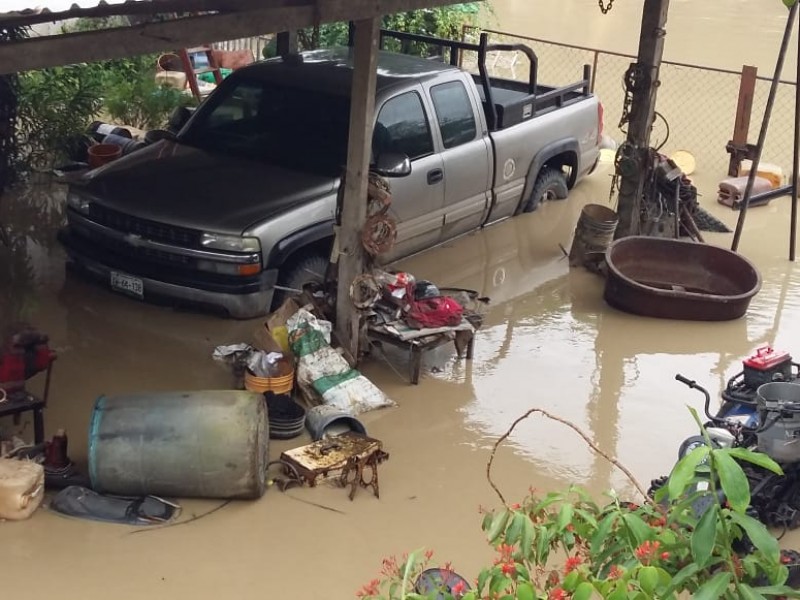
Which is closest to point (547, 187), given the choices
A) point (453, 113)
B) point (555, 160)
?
point (555, 160)

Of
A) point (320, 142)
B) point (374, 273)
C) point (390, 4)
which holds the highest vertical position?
point (390, 4)

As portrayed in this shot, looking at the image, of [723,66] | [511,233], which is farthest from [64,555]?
[723,66]

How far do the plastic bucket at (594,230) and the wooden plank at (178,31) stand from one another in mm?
3860

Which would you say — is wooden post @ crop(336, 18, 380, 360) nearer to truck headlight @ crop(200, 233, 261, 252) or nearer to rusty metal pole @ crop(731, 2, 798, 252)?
truck headlight @ crop(200, 233, 261, 252)

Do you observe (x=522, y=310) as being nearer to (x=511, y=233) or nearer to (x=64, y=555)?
(x=511, y=233)

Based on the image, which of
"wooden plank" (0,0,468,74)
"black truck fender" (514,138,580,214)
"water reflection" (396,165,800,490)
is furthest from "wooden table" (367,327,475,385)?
"black truck fender" (514,138,580,214)

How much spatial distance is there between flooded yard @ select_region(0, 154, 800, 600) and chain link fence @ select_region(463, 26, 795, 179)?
4.10 m

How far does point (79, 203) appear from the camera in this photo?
8.32 m

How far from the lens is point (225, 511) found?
19.9 ft

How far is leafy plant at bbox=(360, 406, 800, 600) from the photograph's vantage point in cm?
219

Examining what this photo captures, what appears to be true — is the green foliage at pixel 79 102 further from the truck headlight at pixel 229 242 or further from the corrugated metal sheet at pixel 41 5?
the corrugated metal sheet at pixel 41 5

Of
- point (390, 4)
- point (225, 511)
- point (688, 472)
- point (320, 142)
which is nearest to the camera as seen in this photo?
point (688, 472)

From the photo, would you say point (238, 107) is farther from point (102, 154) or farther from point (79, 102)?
point (79, 102)

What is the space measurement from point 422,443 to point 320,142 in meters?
2.94
